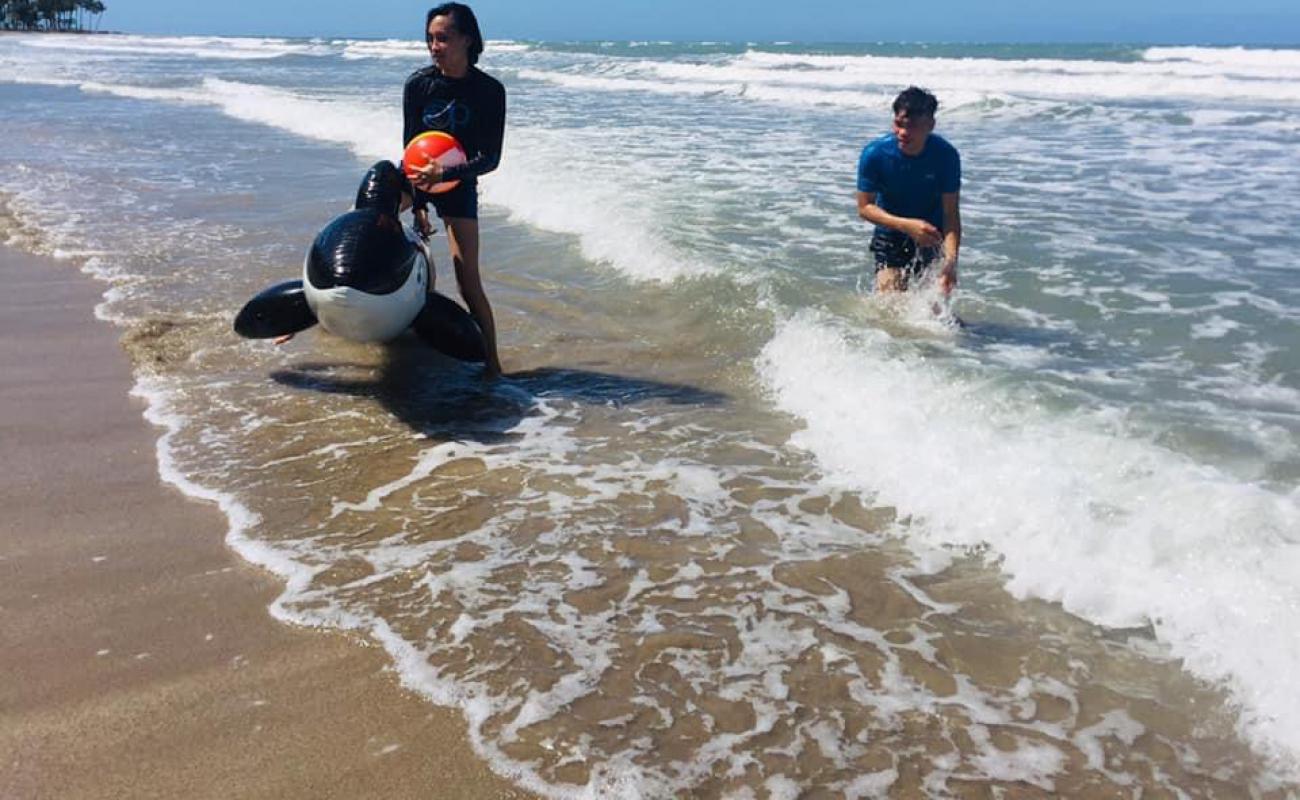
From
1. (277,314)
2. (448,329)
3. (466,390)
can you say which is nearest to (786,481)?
(466,390)

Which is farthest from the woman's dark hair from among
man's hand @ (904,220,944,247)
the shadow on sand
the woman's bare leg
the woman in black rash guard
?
man's hand @ (904,220,944,247)

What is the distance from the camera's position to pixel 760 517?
164 inches

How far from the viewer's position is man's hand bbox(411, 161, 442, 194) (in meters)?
5.22

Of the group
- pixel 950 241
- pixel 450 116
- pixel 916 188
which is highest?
pixel 450 116

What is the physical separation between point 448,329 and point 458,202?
0.69 meters

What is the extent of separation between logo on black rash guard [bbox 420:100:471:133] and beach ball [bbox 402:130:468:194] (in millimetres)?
75

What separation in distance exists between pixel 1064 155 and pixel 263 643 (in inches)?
557

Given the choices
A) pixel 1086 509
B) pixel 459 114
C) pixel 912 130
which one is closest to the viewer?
pixel 1086 509

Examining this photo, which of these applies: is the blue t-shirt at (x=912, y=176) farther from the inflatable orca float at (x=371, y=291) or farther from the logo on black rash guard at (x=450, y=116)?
the inflatable orca float at (x=371, y=291)

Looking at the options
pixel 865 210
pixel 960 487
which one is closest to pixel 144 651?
pixel 960 487

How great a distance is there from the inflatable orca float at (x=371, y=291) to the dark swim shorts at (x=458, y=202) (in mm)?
212

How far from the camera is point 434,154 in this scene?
525 cm

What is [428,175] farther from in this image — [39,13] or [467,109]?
[39,13]

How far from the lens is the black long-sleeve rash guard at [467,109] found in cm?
538
